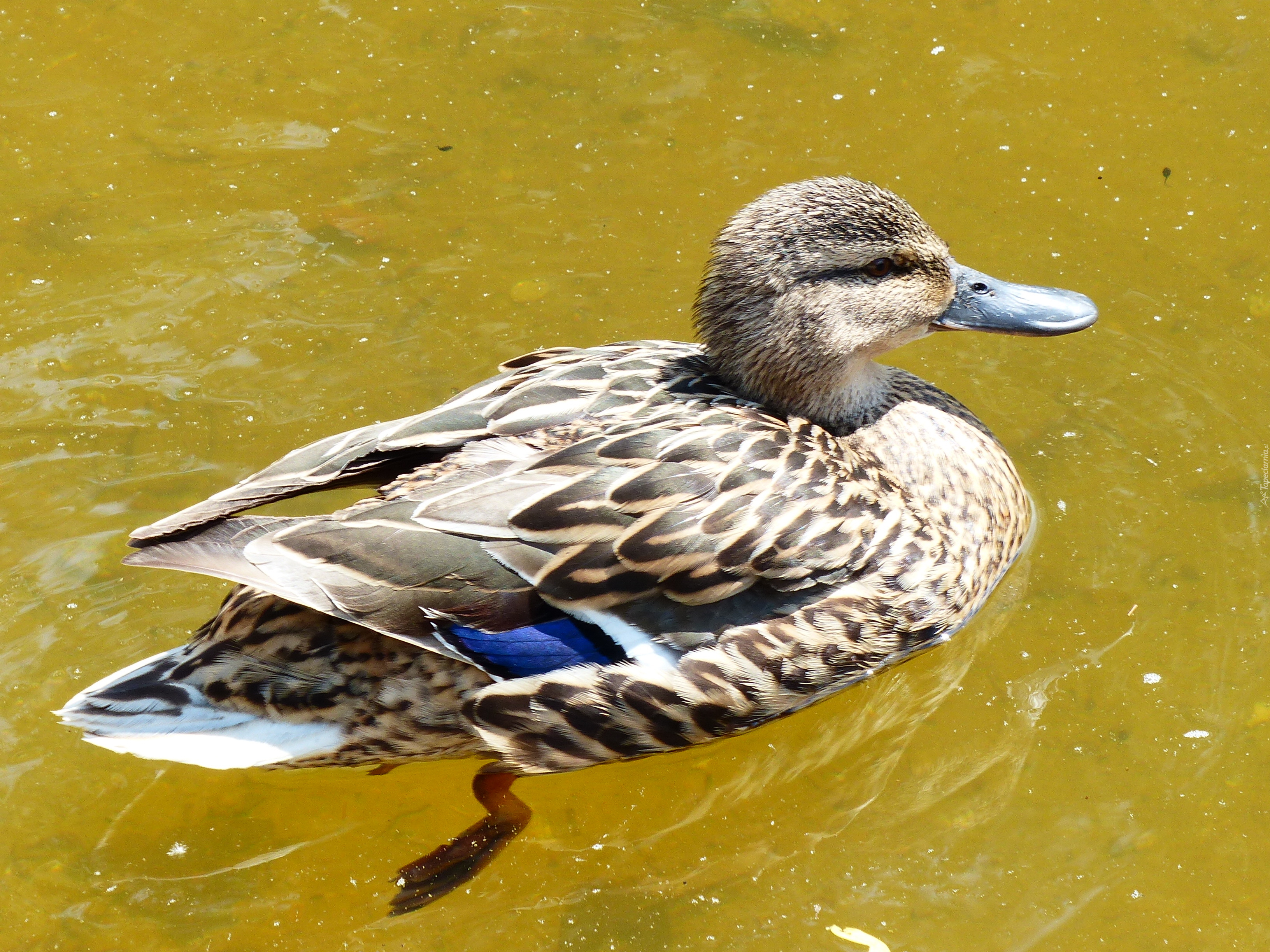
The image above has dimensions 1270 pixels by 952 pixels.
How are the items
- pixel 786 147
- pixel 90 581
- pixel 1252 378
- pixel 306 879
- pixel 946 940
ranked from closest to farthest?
pixel 946 940, pixel 306 879, pixel 90 581, pixel 1252 378, pixel 786 147

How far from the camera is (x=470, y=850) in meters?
4.75

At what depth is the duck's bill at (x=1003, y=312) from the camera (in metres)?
5.25

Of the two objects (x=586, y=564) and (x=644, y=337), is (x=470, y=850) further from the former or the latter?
(x=644, y=337)

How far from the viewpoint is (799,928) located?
4469 mm

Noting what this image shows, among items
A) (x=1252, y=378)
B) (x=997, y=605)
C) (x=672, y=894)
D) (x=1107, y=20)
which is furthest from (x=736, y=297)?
(x=1107, y=20)

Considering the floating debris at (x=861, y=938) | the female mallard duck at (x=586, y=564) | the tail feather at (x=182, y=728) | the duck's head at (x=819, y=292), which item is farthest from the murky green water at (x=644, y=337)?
the duck's head at (x=819, y=292)

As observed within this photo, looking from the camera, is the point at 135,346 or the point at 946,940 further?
the point at 135,346

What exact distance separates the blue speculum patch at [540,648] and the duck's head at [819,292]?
121 centimetres

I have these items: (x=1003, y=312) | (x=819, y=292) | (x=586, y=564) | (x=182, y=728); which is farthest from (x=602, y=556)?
(x=1003, y=312)

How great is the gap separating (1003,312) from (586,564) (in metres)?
2.05

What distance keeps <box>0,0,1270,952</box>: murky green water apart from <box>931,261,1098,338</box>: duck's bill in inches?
27.2

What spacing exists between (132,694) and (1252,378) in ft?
15.3

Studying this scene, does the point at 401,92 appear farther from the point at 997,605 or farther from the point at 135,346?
the point at 997,605

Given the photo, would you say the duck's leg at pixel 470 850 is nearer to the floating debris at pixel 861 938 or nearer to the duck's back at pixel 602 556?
the duck's back at pixel 602 556
